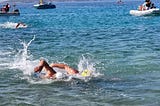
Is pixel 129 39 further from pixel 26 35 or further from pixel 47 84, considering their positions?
pixel 47 84

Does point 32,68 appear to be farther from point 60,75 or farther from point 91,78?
point 91,78

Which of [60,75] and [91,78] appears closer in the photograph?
[60,75]

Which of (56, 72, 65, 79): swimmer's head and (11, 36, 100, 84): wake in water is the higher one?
(56, 72, 65, 79): swimmer's head

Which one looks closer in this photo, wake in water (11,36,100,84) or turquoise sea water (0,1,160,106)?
turquoise sea water (0,1,160,106)

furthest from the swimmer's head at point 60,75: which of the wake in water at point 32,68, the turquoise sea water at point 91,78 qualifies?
the turquoise sea water at point 91,78

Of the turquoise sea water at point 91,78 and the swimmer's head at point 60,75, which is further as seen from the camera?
the swimmer's head at point 60,75

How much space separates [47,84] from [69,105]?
2515 millimetres

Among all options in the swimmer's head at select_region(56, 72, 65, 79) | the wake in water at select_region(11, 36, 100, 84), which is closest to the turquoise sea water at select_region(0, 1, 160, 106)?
the wake in water at select_region(11, 36, 100, 84)

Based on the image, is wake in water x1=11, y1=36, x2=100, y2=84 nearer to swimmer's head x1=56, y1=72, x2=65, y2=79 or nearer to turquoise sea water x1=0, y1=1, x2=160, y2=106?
turquoise sea water x1=0, y1=1, x2=160, y2=106

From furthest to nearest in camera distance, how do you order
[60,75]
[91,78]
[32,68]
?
[32,68] < [91,78] < [60,75]

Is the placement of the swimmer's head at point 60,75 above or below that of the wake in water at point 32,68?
above

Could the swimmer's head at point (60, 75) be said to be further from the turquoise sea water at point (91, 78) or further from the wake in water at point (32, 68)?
the turquoise sea water at point (91, 78)

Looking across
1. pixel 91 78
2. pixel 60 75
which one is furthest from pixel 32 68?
pixel 91 78

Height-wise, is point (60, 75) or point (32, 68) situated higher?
point (60, 75)
